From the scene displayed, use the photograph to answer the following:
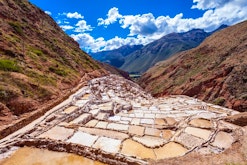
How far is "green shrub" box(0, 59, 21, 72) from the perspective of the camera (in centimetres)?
1333

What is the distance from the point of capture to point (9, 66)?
13.8m

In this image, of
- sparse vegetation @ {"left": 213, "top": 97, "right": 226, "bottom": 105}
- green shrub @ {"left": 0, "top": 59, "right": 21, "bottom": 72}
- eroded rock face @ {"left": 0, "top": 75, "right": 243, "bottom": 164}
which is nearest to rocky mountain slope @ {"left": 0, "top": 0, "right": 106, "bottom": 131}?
green shrub @ {"left": 0, "top": 59, "right": 21, "bottom": 72}

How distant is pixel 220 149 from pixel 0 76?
1216cm

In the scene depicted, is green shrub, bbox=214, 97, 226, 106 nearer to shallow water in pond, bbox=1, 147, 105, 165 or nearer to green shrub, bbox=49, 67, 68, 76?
green shrub, bbox=49, 67, 68, 76

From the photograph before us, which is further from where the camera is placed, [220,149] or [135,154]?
[220,149]

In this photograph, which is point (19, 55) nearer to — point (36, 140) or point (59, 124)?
point (59, 124)

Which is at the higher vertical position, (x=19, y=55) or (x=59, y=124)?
(x=19, y=55)

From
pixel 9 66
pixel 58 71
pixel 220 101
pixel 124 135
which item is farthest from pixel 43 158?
pixel 220 101

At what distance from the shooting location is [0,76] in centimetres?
1223

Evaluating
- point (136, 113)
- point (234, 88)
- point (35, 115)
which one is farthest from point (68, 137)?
point (234, 88)

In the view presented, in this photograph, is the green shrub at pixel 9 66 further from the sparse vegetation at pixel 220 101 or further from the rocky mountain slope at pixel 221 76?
the sparse vegetation at pixel 220 101

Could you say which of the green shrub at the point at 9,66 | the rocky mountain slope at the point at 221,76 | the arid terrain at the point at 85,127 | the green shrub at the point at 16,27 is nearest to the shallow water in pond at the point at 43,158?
the arid terrain at the point at 85,127

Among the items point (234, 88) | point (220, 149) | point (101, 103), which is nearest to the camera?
point (220, 149)

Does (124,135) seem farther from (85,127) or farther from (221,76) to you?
(221,76)
